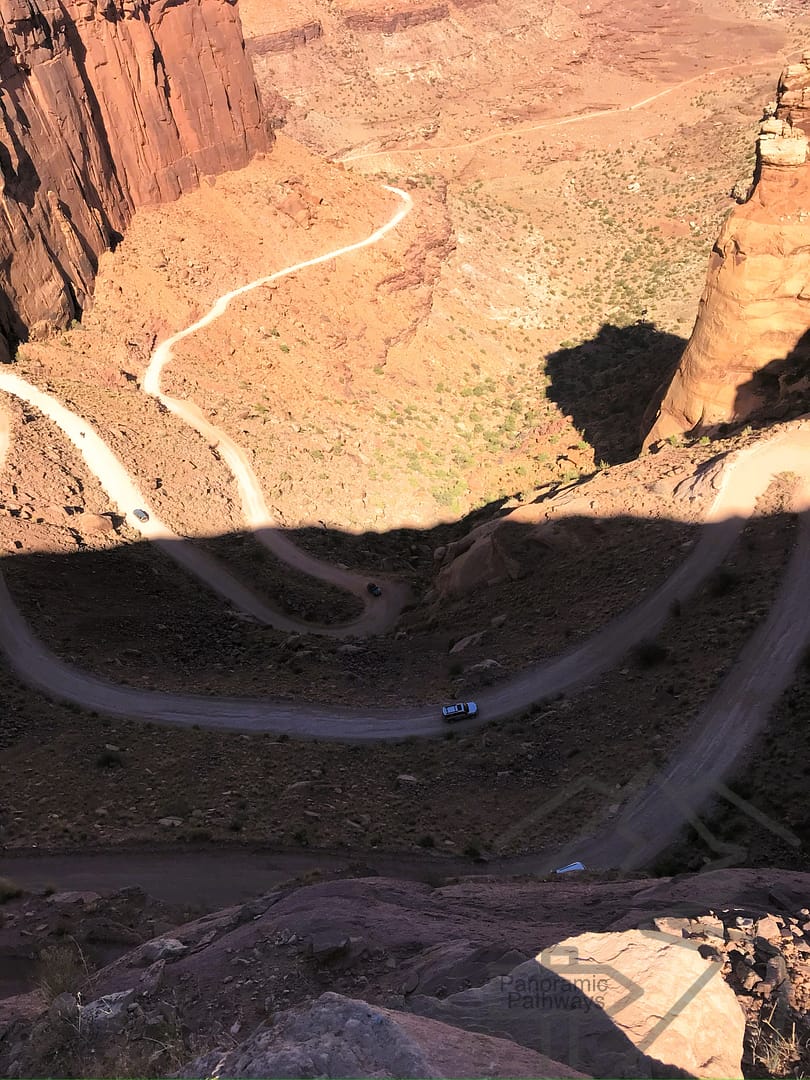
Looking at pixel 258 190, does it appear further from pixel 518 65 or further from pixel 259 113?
pixel 518 65

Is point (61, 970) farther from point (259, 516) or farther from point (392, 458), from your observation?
point (392, 458)

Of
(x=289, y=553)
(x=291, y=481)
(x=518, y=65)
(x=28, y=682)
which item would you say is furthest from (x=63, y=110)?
(x=518, y=65)

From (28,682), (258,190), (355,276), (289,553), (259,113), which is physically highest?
(259,113)

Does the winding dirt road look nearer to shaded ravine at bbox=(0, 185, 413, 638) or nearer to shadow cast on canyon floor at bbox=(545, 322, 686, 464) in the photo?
shaded ravine at bbox=(0, 185, 413, 638)

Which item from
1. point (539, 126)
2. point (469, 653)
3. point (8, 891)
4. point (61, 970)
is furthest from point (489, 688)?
point (539, 126)

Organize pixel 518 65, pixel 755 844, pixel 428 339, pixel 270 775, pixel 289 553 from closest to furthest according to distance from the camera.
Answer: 1. pixel 755 844
2. pixel 270 775
3. pixel 289 553
4. pixel 428 339
5. pixel 518 65
